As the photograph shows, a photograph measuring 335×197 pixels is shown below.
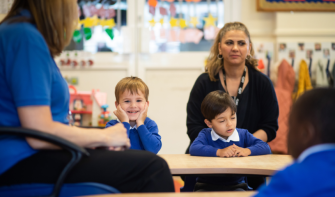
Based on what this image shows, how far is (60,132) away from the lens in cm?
100

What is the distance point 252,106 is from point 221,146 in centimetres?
49

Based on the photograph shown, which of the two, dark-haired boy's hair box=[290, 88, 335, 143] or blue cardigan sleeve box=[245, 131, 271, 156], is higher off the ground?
dark-haired boy's hair box=[290, 88, 335, 143]

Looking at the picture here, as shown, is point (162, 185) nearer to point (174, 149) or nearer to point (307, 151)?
point (307, 151)

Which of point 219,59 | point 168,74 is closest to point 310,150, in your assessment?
point 219,59

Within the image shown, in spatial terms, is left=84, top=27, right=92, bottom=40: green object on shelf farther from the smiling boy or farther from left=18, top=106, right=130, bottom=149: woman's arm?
left=18, top=106, right=130, bottom=149: woman's arm

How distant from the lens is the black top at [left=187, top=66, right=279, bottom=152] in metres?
2.12

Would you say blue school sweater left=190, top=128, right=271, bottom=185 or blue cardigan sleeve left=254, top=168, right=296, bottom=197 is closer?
blue cardigan sleeve left=254, top=168, right=296, bottom=197

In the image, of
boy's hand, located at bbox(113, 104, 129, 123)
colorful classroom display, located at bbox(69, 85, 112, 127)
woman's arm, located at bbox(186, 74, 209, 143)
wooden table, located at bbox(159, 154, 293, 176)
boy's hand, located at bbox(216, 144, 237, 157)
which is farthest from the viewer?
colorful classroom display, located at bbox(69, 85, 112, 127)

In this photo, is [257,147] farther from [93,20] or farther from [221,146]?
[93,20]

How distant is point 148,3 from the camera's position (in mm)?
3795

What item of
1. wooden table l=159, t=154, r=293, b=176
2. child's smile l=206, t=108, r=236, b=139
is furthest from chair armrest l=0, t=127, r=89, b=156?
child's smile l=206, t=108, r=236, b=139

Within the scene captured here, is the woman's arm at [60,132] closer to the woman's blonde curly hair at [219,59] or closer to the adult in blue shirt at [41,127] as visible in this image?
the adult in blue shirt at [41,127]

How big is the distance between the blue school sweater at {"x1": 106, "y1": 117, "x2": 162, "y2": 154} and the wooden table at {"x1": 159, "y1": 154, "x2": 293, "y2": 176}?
0.15 meters

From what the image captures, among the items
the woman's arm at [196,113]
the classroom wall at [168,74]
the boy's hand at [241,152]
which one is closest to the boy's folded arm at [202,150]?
the boy's hand at [241,152]
